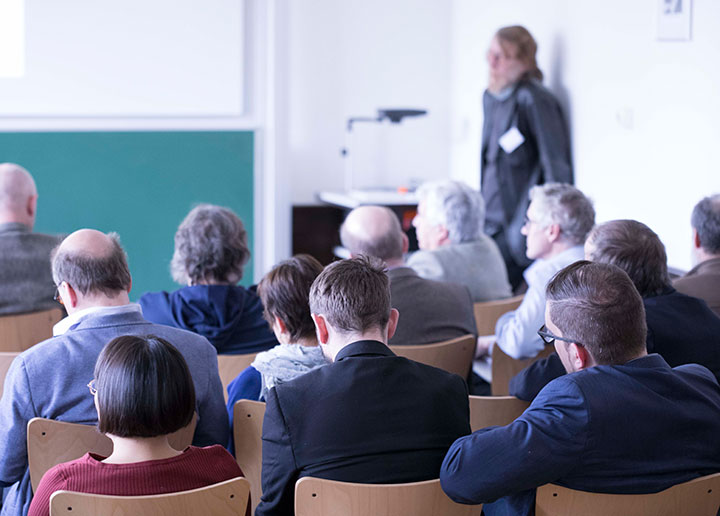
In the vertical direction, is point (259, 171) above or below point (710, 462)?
above

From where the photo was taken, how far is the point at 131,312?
2.13 metres

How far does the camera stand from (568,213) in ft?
10.5

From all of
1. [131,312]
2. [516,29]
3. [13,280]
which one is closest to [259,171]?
[516,29]

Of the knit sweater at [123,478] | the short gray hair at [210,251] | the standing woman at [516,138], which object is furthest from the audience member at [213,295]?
the standing woman at [516,138]

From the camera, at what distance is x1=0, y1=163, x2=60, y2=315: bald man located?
11.0ft

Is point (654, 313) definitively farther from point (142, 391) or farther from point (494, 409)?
point (142, 391)

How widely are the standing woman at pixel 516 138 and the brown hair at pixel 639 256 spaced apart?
237 centimetres

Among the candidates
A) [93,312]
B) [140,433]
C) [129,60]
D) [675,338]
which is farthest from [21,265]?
[675,338]

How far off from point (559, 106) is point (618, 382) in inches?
137

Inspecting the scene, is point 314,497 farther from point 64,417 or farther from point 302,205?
point 302,205

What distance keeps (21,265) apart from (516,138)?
2775mm

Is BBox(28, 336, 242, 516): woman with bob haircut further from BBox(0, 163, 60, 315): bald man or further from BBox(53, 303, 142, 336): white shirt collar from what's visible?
BBox(0, 163, 60, 315): bald man

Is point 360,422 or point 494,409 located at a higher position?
point 360,422

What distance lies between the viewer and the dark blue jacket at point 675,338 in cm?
216
